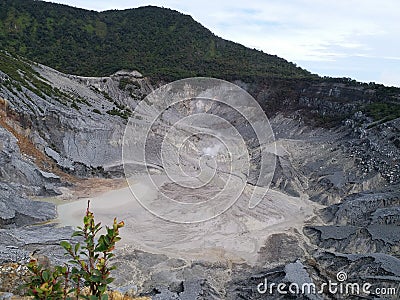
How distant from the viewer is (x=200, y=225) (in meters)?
22.8

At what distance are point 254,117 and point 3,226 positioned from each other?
37906 millimetres

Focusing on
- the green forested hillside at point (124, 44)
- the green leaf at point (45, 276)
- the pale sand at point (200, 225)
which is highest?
the green forested hillside at point (124, 44)

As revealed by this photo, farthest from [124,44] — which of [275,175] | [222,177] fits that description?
[275,175]

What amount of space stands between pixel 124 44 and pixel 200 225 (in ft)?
200

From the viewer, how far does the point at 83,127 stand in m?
32.0

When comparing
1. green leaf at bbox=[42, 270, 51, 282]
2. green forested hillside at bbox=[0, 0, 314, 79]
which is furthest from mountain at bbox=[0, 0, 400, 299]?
green forested hillside at bbox=[0, 0, 314, 79]

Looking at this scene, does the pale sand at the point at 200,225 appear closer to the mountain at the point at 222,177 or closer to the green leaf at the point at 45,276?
the mountain at the point at 222,177

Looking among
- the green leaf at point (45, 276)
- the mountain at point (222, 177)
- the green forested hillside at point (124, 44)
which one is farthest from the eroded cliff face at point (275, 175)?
the green forested hillside at point (124, 44)

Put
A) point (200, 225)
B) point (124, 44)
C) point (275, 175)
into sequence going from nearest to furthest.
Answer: point (200, 225) < point (275, 175) < point (124, 44)

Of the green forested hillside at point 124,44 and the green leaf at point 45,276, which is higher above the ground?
the green forested hillside at point 124,44

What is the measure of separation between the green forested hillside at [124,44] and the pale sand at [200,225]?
37.0m

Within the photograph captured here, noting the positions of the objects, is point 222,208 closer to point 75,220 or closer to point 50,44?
point 75,220

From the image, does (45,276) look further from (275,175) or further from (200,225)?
(275,175)

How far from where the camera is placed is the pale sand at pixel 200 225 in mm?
20078
